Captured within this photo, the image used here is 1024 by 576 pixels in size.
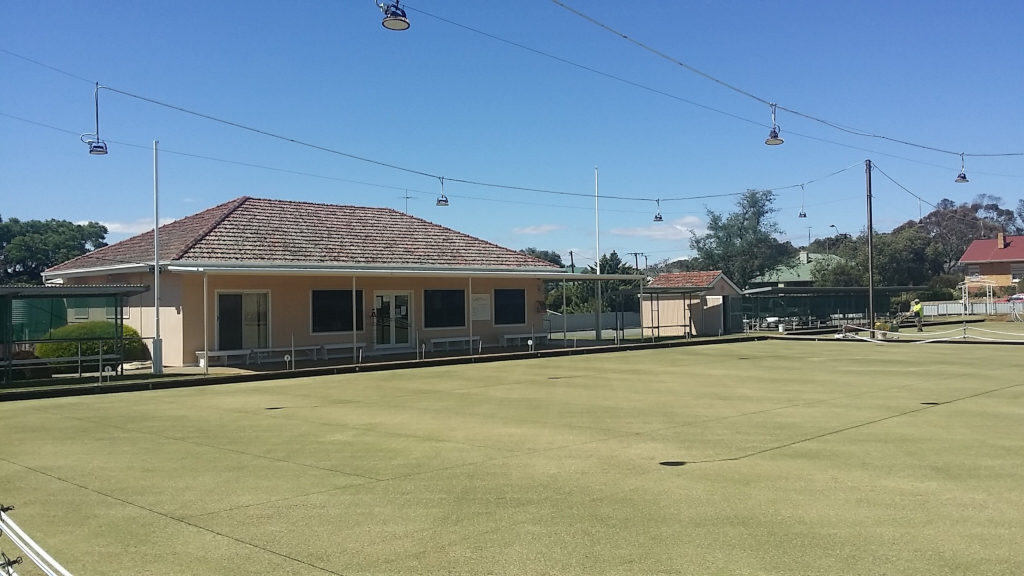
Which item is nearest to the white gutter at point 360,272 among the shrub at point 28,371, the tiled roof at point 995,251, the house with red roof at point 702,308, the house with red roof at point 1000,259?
the shrub at point 28,371

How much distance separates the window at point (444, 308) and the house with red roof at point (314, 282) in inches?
1.6

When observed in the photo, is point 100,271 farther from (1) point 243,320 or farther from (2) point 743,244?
(2) point 743,244

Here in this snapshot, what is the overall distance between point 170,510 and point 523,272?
23.0m

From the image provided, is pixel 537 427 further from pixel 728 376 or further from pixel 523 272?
pixel 523 272

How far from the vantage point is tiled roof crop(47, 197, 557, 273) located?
82.7 feet

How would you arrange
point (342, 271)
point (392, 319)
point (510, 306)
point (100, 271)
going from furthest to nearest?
point (510, 306) → point (392, 319) → point (100, 271) → point (342, 271)

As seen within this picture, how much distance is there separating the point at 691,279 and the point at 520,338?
14.0 metres

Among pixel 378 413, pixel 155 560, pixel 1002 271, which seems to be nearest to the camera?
pixel 155 560

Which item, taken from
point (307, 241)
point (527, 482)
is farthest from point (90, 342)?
point (527, 482)

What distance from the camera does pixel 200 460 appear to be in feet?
29.7

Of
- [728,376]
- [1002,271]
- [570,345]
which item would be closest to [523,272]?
[570,345]

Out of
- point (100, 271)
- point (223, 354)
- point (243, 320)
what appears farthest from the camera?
point (100, 271)

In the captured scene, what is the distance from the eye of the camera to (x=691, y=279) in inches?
1626

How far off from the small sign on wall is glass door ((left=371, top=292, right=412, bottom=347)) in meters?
2.75
